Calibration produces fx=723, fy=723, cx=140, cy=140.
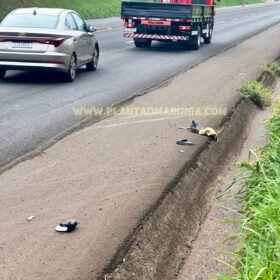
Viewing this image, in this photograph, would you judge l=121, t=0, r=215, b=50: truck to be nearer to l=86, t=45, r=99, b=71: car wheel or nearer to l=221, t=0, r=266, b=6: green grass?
l=86, t=45, r=99, b=71: car wheel

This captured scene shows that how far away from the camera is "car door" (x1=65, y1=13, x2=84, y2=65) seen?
1625cm

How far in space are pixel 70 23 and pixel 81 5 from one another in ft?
111

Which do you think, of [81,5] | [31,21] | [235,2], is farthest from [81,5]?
[235,2]

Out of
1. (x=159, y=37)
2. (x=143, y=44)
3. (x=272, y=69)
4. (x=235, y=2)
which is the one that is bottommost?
(x=235, y=2)

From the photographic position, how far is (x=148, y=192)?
25.6ft

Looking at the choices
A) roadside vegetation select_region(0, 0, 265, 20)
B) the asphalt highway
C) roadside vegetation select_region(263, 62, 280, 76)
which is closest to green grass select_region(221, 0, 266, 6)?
roadside vegetation select_region(0, 0, 265, 20)

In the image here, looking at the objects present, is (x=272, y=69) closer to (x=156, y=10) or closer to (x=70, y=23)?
(x=156, y=10)

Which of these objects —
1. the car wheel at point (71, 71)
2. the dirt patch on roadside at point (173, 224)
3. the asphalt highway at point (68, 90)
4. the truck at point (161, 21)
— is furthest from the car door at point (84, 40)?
the truck at point (161, 21)

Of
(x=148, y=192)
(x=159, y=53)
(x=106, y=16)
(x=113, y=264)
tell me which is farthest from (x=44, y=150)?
(x=106, y=16)

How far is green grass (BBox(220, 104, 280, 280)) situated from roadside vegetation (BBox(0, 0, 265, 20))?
3077 cm

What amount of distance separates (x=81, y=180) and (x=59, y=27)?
27.6 feet

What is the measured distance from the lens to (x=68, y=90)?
15.1 meters

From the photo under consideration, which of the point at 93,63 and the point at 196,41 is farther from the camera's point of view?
the point at 196,41

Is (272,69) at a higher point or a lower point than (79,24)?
lower
